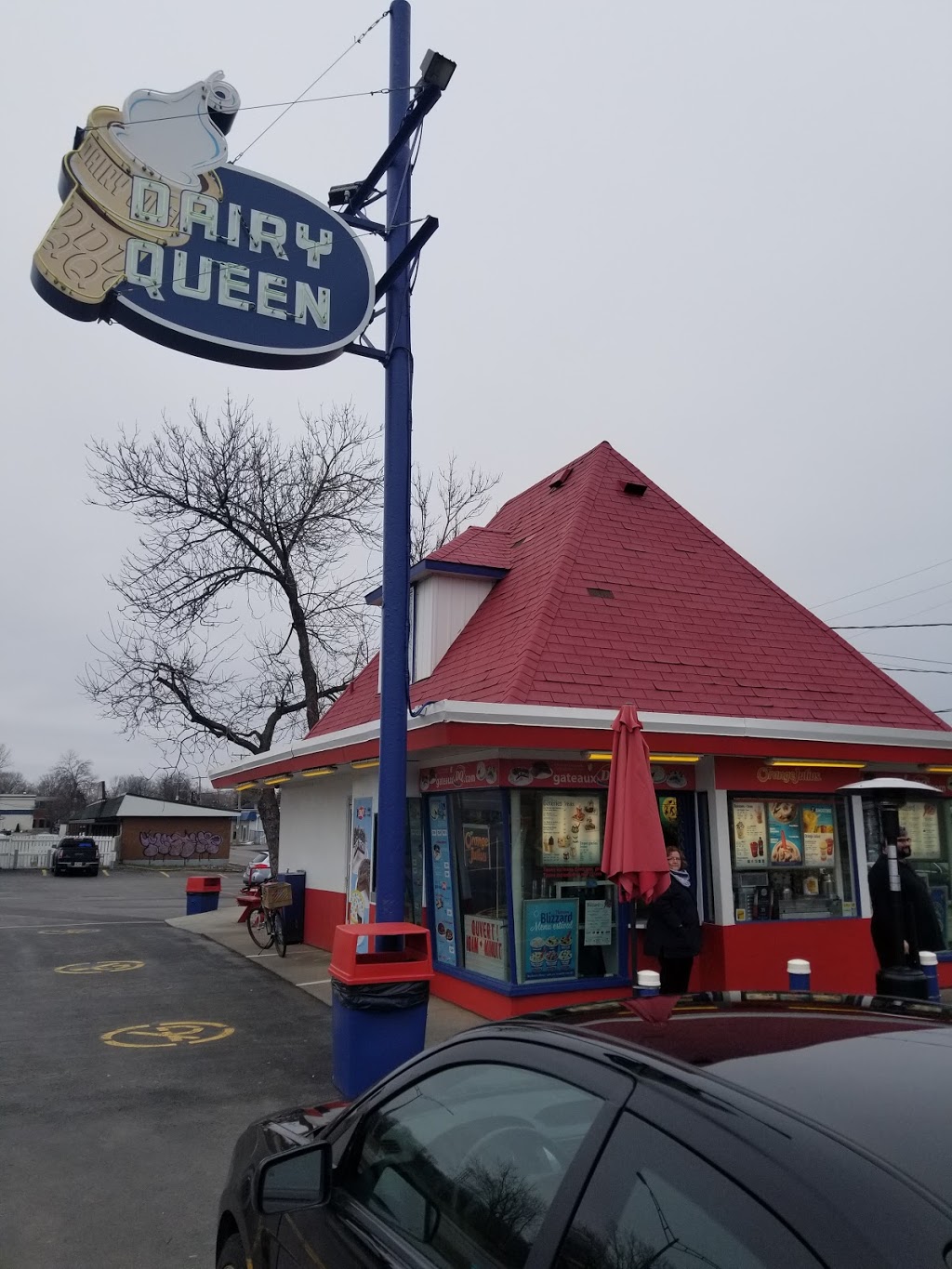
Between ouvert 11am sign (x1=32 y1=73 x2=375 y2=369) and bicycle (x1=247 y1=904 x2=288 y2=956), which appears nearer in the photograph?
ouvert 11am sign (x1=32 y1=73 x2=375 y2=369)

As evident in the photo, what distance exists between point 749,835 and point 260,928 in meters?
8.87

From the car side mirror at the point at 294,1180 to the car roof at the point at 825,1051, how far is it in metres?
0.73

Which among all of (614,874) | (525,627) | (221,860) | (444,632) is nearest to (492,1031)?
(614,874)

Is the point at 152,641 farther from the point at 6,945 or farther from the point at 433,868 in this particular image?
the point at 433,868

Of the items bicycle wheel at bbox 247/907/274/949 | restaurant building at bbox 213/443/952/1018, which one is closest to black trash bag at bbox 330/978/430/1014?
restaurant building at bbox 213/443/952/1018

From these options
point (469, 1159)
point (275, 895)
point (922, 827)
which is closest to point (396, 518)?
point (469, 1159)

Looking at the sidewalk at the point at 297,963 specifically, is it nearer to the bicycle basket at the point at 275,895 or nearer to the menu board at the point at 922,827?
the bicycle basket at the point at 275,895

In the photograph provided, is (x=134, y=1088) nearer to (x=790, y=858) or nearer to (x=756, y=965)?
(x=756, y=965)

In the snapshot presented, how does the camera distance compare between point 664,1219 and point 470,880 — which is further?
point 470,880

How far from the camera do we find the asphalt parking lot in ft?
15.2

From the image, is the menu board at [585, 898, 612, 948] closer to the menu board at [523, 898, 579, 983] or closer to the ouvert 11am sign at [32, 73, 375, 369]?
the menu board at [523, 898, 579, 983]

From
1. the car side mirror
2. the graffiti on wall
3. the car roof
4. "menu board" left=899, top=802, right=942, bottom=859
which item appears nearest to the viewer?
the car roof

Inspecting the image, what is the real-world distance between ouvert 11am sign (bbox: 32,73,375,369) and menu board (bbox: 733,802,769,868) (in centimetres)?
625

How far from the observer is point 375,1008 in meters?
6.20
